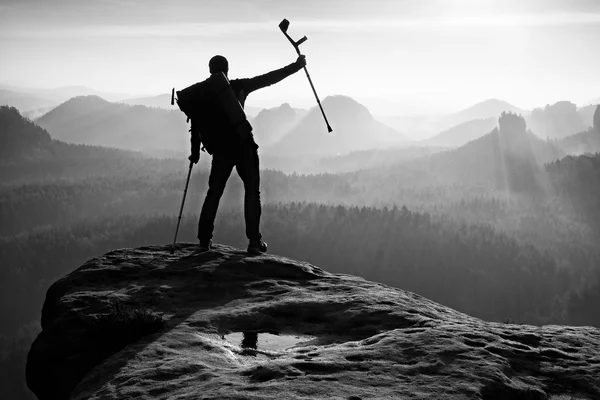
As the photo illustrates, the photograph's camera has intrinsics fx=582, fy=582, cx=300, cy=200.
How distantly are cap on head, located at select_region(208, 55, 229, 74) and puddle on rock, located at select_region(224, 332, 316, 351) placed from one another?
6729mm

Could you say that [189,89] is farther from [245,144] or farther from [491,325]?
[491,325]

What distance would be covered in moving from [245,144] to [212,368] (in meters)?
7.10

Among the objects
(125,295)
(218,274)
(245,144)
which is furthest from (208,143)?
(125,295)

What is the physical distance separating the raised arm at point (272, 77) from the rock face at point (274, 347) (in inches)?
175

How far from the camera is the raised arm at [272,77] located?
14.3m

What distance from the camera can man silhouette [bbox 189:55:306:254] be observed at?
1370 centimetres

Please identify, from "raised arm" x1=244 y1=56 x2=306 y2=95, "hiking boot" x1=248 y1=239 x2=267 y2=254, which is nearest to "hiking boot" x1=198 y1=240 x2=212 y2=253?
"hiking boot" x1=248 y1=239 x2=267 y2=254

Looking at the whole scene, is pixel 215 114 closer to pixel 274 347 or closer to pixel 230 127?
pixel 230 127

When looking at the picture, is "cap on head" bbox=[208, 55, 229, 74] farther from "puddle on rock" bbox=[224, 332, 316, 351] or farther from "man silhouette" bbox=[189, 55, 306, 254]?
"puddle on rock" bbox=[224, 332, 316, 351]

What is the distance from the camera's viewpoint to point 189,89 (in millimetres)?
13242

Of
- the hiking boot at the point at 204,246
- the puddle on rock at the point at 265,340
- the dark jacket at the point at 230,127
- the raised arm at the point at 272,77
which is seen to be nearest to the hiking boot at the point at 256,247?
the hiking boot at the point at 204,246

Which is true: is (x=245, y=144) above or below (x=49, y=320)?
above

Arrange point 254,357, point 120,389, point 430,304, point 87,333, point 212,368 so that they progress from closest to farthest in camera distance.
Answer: point 120,389
point 212,368
point 254,357
point 87,333
point 430,304

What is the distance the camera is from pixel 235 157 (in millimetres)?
13906
